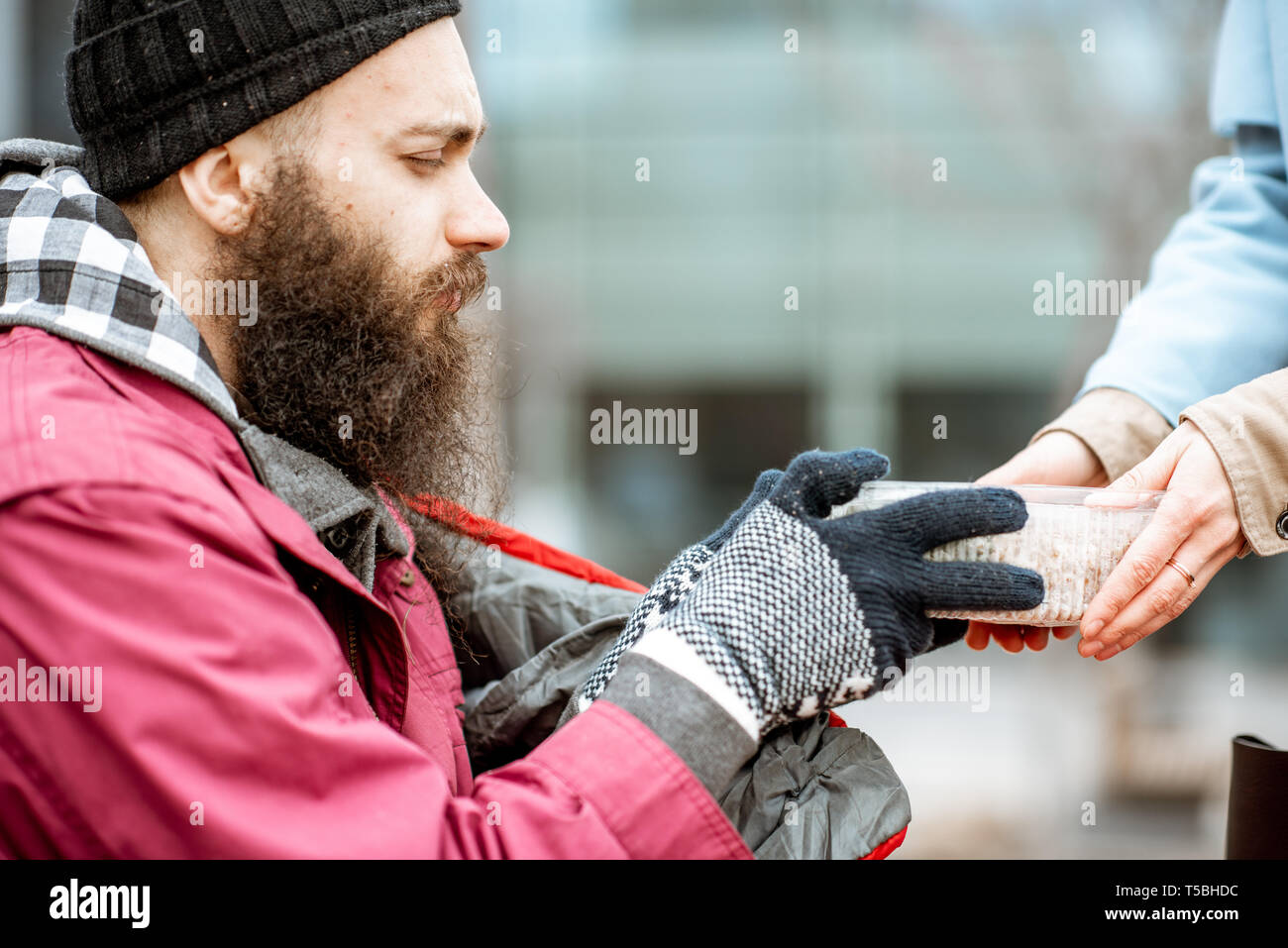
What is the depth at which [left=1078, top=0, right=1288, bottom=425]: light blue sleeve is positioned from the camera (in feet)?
7.71

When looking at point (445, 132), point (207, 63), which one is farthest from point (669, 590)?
point (207, 63)

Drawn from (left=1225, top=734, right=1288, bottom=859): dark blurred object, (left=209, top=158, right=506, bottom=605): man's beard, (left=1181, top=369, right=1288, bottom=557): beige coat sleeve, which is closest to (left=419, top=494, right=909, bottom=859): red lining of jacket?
(left=209, top=158, right=506, bottom=605): man's beard

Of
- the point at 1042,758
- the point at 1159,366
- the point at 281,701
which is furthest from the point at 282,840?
the point at 1042,758

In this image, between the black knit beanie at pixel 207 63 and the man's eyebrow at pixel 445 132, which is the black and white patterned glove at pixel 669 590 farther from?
the black knit beanie at pixel 207 63

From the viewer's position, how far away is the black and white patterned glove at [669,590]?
1856 mm

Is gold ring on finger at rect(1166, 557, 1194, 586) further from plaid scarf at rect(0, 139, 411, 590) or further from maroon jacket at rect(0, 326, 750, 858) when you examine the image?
plaid scarf at rect(0, 139, 411, 590)

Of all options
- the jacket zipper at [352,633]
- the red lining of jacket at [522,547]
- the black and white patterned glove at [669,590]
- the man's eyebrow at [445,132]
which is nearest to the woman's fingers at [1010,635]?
the black and white patterned glove at [669,590]

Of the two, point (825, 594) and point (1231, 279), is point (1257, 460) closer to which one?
point (1231, 279)

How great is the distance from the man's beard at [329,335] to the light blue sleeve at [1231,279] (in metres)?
1.44

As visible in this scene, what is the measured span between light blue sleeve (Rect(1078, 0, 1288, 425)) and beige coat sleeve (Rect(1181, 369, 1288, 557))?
1.23 feet

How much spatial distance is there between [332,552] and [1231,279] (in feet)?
6.25

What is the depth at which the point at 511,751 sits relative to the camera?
2.25 metres

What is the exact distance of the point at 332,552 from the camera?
193cm
